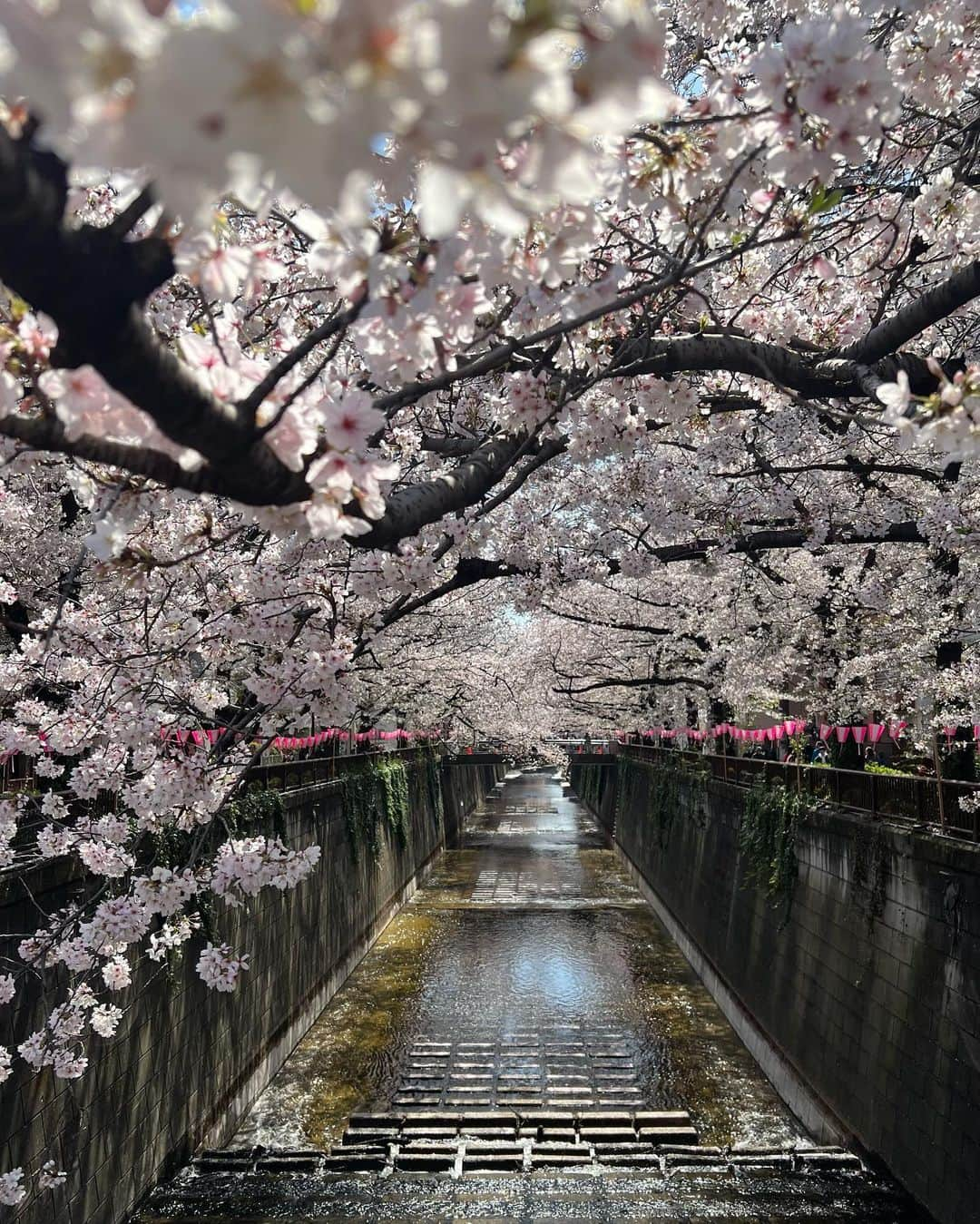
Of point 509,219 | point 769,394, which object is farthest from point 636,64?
point 769,394

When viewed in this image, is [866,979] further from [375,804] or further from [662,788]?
[662,788]

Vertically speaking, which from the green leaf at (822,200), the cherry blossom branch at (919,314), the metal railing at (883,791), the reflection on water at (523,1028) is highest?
the cherry blossom branch at (919,314)

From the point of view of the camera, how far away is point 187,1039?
9.71m

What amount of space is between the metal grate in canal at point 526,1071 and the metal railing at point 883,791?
4.65 meters

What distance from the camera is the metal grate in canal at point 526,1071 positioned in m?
12.0

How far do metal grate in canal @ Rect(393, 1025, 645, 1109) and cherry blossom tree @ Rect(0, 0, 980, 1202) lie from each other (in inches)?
125

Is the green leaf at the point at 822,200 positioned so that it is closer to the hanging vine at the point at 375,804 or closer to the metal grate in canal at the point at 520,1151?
the metal grate in canal at the point at 520,1151

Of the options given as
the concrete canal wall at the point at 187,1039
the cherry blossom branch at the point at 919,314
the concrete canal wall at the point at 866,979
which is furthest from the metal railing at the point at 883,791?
the concrete canal wall at the point at 187,1039

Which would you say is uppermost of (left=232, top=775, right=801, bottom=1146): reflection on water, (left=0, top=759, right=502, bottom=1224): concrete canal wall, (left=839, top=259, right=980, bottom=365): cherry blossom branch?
(left=839, top=259, right=980, bottom=365): cherry blossom branch

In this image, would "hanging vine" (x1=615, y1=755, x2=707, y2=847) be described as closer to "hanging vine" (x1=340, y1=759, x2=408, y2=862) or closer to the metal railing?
the metal railing

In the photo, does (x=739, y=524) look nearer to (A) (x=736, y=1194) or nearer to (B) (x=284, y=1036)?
(A) (x=736, y=1194)

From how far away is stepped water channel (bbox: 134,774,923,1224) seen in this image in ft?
27.3

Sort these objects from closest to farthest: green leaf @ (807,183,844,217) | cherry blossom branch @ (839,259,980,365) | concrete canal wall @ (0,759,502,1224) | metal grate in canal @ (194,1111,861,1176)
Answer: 1. green leaf @ (807,183,844,217)
2. cherry blossom branch @ (839,259,980,365)
3. concrete canal wall @ (0,759,502,1224)
4. metal grate in canal @ (194,1111,861,1176)

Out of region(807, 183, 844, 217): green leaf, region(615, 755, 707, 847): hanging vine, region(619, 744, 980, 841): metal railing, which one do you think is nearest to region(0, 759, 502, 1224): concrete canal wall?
region(807, 183, 844, 217): green leaf
